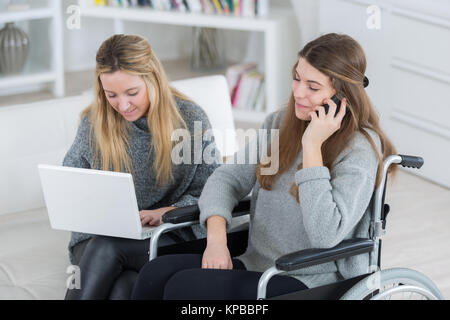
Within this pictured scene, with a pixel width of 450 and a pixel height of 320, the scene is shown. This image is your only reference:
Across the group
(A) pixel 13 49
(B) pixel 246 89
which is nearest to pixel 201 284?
(B) pixel 246 89

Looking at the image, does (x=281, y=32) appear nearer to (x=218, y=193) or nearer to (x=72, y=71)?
(x=72, y=71)

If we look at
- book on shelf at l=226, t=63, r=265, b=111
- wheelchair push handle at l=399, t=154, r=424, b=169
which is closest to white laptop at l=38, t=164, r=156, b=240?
wheelchair push handle at l=399, t=154, r=424, b=169

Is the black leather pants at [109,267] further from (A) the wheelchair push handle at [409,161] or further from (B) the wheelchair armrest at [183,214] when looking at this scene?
(A) the wheelchair push handle at [409,161]

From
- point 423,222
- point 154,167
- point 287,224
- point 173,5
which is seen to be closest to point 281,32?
point 173,5

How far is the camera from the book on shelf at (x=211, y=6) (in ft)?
14.5

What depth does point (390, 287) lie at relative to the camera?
1856 millimetres

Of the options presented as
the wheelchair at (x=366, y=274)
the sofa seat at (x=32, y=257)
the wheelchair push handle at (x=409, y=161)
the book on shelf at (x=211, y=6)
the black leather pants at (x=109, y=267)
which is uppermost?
the book on shelf at (x=211, y=6)

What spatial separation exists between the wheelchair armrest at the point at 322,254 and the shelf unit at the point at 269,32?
258 cm

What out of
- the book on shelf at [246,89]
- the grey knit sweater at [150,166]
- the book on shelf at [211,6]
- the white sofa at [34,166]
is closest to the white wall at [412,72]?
the book on shelf at [211,6]

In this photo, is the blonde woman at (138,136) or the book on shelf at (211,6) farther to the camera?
the book on shelf at (211,6)

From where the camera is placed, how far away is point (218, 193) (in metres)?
2.12

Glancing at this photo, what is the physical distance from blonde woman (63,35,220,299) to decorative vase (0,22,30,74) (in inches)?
101

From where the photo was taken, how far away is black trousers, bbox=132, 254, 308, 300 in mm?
1896
